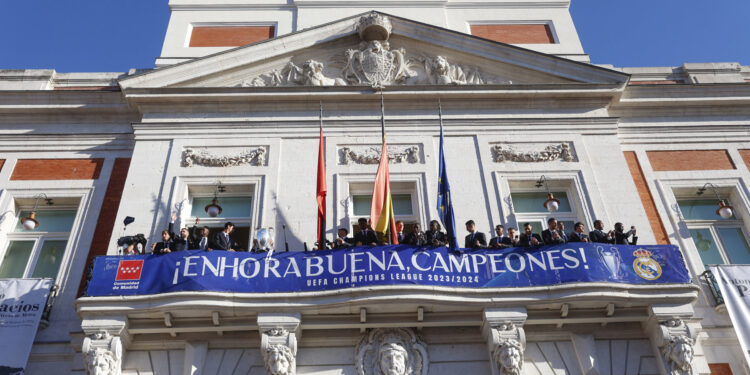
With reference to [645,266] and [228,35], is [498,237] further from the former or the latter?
[228,35]

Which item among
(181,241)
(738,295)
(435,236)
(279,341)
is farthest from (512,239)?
(181,241)

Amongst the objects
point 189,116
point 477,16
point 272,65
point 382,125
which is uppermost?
point 477,16

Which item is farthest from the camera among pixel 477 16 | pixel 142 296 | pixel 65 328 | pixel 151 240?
pixel 477 16

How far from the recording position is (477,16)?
1709 centimetres

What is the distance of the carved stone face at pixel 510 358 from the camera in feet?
30.5

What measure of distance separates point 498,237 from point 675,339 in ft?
9.58

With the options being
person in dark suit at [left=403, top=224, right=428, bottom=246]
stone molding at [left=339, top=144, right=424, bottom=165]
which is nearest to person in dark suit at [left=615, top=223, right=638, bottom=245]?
person in dark suit at [left=403, top=224, right=428, bottom=246]

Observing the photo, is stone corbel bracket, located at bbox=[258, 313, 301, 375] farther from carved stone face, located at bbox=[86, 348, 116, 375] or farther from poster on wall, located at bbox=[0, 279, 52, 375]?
poster on wall, located at bbox=[0, 279, 52, 375]

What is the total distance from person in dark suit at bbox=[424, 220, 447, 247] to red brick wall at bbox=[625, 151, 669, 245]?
165 inches

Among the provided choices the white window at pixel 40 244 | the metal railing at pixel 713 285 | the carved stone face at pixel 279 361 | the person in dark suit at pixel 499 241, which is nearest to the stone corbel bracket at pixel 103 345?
the carved stone face at pixel 279 361

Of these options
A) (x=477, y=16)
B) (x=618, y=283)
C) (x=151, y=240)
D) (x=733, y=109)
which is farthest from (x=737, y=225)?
(x=151, y=240)

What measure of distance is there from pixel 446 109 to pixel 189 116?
17.2 feet

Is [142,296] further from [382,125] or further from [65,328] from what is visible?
[382,125]

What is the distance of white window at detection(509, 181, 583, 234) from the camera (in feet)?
39.9
